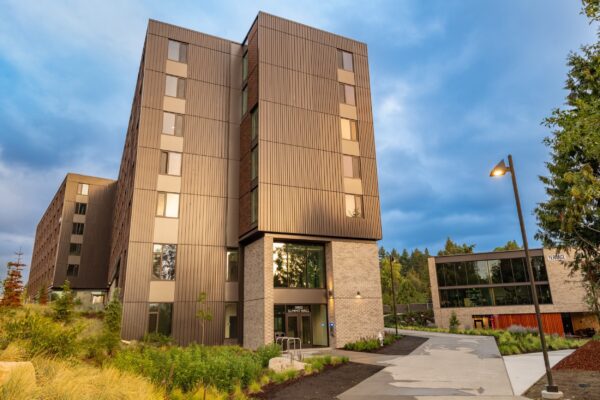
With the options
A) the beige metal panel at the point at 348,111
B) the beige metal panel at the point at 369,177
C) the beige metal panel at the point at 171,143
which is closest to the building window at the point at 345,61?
the beige metal panel at the point at 348,111

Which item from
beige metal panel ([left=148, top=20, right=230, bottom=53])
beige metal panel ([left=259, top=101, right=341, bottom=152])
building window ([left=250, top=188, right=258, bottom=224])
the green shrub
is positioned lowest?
the green shrub

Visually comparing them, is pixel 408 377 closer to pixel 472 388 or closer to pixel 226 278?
pixel 472 388

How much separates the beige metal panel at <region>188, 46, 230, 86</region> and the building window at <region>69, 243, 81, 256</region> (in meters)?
37.9

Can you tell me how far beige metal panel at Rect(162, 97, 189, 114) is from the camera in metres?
30.5

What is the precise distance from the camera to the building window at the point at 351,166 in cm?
3140

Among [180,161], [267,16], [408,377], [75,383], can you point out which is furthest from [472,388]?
[267,16]

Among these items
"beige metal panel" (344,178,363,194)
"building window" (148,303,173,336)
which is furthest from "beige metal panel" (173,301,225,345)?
"beige metal panel" (344,178,363,194)

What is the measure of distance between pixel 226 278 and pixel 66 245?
38.7 meters

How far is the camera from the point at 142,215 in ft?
91.8

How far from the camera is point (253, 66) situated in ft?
104

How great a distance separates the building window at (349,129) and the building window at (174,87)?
1284 cm

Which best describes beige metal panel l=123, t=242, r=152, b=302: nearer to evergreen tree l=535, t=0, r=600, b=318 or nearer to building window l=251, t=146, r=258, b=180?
building window l=251, t=146, r=258, b=180

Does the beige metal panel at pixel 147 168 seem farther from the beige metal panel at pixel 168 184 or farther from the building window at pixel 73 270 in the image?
the building window at pixel 73 270

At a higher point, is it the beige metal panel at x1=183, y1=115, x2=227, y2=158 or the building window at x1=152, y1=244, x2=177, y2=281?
the beige metal panel at x1=183, y1=115, x2=227, y2=158
